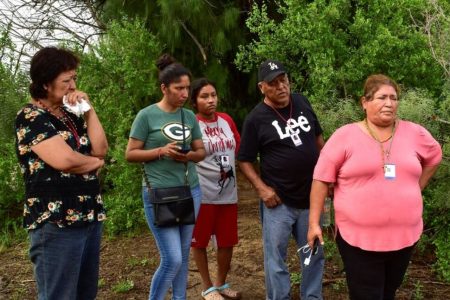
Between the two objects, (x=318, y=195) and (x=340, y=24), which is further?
(x=340, y=24)

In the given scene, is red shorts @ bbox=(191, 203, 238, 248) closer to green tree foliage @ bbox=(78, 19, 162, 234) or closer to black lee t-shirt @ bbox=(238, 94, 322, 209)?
black lee t-shirt @ bbox=(238, 94, 322, 209)

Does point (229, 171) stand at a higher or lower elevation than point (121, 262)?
higher

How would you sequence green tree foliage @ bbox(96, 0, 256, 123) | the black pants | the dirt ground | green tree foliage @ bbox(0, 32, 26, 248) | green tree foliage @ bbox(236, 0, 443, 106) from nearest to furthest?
the black pants, the dirt ground, green tree foliage @ bbox(236, 0, 443, 106), green tree foliage @ bbox(96, 0, 256, 123), green tree foliage @ bbox(0, 32, 26, 248)

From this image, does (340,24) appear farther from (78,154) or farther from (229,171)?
(78,154)

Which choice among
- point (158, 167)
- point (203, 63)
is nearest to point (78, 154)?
point (158, 167)

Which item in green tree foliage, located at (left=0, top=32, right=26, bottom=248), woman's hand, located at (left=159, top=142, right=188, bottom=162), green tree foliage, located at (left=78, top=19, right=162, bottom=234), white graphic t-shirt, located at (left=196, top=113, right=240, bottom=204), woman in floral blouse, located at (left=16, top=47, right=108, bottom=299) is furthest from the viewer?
green tree foliage, located at (left=0, top=32, right=26, bottom=248)

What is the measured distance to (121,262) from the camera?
5.69m

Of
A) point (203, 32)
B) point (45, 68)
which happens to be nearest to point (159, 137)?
point (45, 68)

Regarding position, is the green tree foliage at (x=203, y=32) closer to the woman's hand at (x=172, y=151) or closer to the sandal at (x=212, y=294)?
the sandal at (x=212, y=294)

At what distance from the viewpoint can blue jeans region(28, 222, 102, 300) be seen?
2670 mm

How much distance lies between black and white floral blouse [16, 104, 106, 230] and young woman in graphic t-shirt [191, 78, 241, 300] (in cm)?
147

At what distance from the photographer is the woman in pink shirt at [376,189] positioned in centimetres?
282

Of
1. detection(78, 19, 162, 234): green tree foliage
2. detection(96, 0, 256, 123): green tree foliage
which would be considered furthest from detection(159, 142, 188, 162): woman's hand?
detection(96, 0, 256, 123): green tree foliage

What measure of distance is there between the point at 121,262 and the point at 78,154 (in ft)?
10.7
